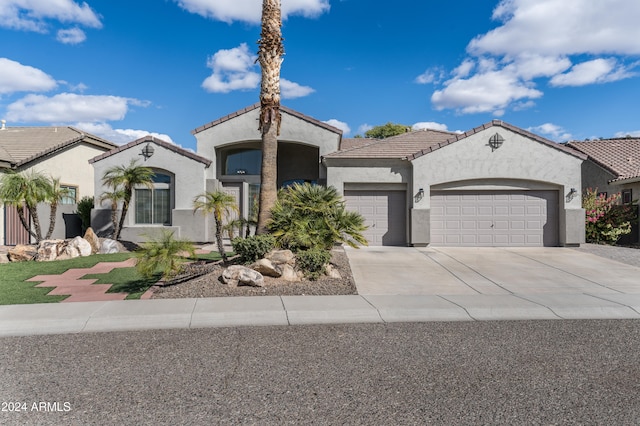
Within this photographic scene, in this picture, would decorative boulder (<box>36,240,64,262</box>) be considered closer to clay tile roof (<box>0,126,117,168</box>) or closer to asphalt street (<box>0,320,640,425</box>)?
clay tile roof (<box>0,126,117,168</box>)

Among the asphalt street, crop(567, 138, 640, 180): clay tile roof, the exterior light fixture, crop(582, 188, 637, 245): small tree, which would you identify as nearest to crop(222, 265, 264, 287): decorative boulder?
the asphalt street

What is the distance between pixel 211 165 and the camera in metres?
16.6

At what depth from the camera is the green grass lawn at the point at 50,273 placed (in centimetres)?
779

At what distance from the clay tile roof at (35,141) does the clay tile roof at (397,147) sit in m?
13.1

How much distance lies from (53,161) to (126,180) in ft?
22.1

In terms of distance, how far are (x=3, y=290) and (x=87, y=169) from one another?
1412 centimetres

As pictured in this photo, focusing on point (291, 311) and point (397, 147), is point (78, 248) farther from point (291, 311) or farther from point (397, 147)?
point (397, 147)

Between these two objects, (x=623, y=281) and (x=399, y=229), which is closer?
(x=623, y=281)

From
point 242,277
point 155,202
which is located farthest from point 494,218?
point 155,202

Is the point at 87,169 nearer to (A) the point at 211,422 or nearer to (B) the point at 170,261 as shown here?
(B) the point at 170,261

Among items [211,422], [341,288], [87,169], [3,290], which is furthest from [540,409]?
[87,169]

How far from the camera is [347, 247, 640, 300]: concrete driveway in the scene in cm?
862

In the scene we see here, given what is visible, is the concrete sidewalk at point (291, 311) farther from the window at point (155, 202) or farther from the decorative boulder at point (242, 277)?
the window at point (155, 202)

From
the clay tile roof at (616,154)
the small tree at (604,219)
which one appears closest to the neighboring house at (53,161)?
the small tree at (604,219)
